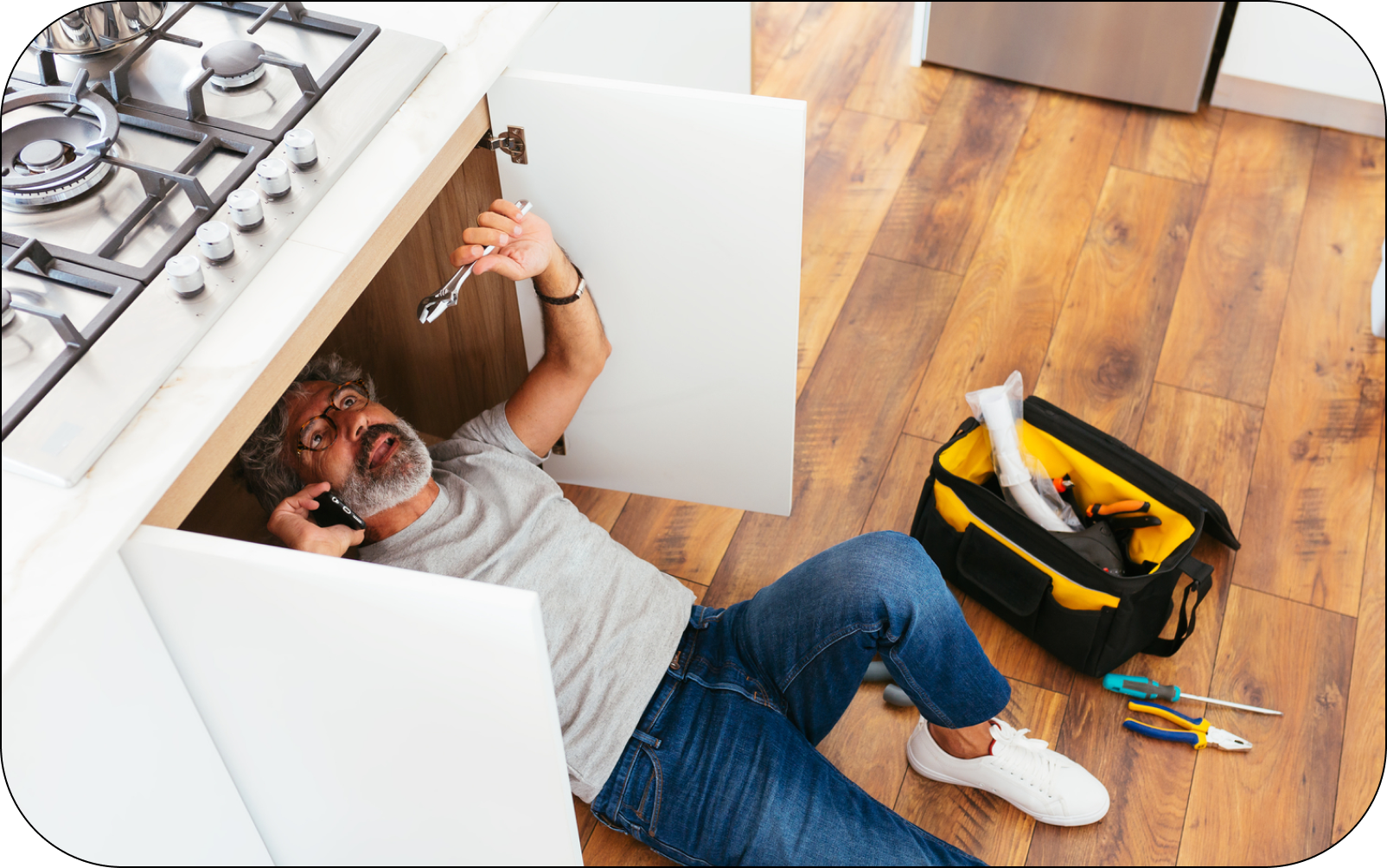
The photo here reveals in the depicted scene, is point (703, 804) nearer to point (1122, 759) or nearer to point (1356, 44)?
point (1122, 759)

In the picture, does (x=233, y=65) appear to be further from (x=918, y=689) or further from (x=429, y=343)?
(x=918, y=689)

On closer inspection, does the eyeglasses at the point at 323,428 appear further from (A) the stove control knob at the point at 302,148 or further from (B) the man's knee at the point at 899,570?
(B) the man's knee at the point at 899,570

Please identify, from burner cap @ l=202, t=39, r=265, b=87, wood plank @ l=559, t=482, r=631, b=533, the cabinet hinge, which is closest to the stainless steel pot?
burner cap @ l=202, t=39, r=265, b=87

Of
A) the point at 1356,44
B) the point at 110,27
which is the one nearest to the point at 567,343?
the point at 110,27

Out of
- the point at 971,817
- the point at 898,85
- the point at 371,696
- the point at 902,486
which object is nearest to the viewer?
the point at 371,696

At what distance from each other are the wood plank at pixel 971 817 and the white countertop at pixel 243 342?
37.8 inches

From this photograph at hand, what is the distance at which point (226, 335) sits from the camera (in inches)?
40.8

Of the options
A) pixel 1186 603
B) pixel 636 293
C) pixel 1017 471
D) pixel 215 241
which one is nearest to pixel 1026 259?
pixel 1017 471

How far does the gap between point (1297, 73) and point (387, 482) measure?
80.8 inches

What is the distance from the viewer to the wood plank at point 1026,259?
6.41 feet

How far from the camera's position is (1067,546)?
1.46m

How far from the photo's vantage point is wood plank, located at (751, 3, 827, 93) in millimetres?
2576

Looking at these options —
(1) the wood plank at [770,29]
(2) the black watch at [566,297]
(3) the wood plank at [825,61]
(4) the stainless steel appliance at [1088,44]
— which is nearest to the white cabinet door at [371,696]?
(2) the black watch at [566,297]

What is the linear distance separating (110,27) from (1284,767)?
1.70m
